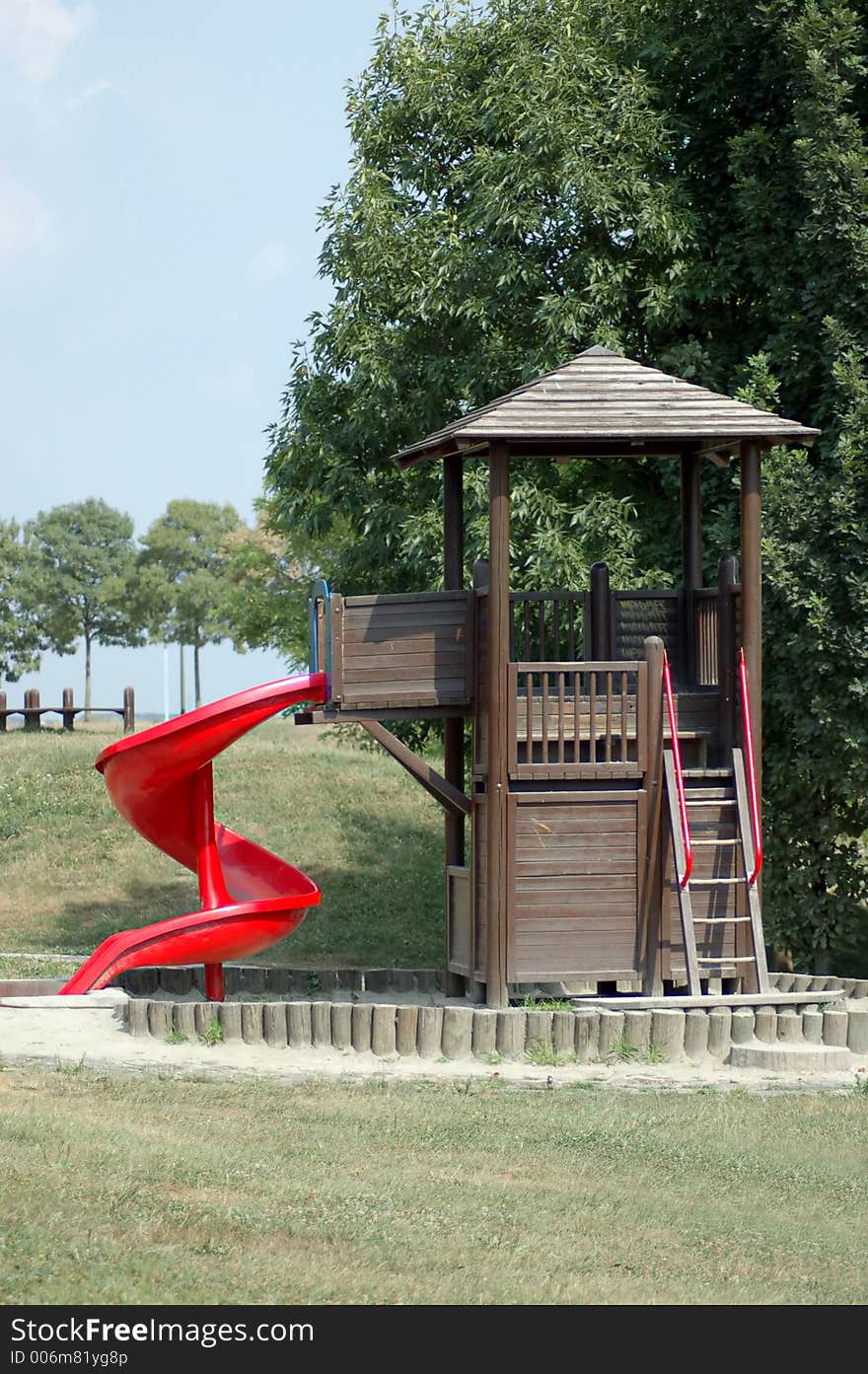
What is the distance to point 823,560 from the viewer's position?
1695cm

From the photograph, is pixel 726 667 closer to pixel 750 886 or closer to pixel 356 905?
pixel 750 886

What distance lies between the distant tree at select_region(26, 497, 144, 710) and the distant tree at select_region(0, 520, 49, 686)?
1.27ft

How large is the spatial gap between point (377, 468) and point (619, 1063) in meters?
10.8

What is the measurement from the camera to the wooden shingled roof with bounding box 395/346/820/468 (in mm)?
14305

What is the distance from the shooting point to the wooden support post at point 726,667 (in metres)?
15.0

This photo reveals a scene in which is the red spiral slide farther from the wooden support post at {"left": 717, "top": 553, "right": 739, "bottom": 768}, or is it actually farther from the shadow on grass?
the shadow on grass

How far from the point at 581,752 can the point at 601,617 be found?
1607 mm

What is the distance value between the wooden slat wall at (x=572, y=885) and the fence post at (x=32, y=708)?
24.7 metres

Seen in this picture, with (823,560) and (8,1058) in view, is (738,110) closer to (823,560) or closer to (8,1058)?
(823,560)

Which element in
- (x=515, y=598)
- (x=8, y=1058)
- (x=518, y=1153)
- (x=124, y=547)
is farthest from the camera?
(x=124, y=547)

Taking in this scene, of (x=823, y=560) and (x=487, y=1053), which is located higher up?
(x=823, y=560)

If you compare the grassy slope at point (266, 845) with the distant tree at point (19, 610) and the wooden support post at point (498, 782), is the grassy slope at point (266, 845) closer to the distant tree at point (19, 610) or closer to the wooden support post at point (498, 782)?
the wooden support post at point (498, 782)

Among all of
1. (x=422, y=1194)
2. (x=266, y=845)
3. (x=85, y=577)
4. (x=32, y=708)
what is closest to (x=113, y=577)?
(x=85, y=577)

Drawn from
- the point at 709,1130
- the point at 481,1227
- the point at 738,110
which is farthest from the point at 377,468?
the point at 481,1227
